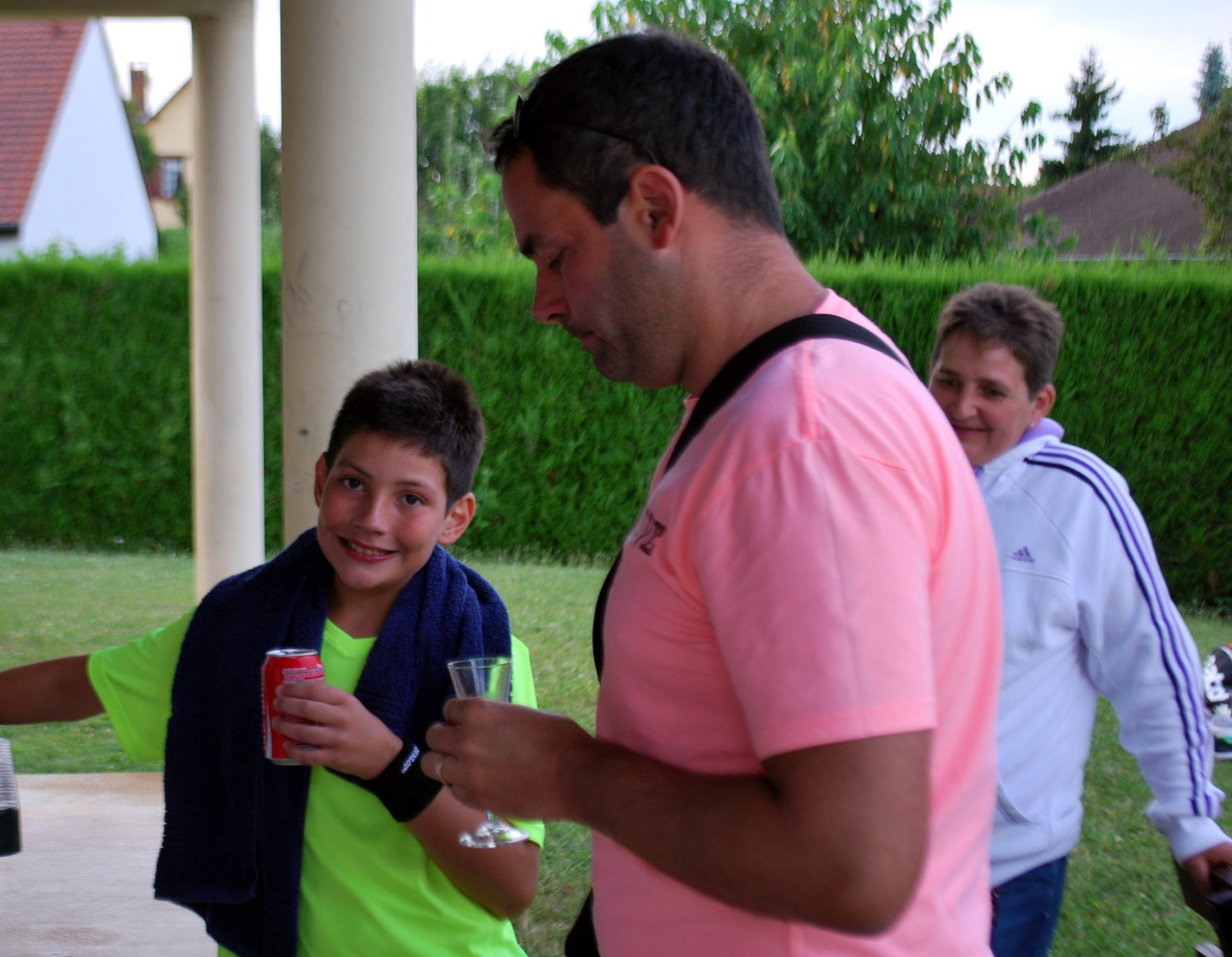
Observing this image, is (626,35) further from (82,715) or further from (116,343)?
(116,343)

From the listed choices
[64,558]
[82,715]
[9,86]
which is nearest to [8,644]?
[64,558]

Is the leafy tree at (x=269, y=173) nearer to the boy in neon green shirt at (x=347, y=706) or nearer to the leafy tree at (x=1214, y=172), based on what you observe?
the leafy tree at (x=1214, y=172)

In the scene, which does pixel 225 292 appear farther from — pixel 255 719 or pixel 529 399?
pixel 255 719

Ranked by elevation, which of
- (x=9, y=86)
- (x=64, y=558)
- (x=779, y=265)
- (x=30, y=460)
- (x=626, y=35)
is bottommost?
(x=64, y=558)

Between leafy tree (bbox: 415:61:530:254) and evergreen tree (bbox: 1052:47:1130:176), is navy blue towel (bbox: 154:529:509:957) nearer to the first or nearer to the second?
leafy tree (bbox: 415:61:530:254)

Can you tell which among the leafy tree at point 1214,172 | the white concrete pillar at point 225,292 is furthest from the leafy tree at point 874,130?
the white concrete pillar at point 225,292

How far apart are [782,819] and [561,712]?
479 cm

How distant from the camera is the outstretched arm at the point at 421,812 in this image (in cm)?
184

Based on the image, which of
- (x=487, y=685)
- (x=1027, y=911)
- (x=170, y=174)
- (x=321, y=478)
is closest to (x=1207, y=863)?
(x=1027, y=911)

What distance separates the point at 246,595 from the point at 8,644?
7.25 m

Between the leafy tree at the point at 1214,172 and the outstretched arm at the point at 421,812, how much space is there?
2193 centimetres

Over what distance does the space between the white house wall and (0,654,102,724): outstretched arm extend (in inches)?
947

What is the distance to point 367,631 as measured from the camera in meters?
2.23

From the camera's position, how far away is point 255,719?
84.0 inches
